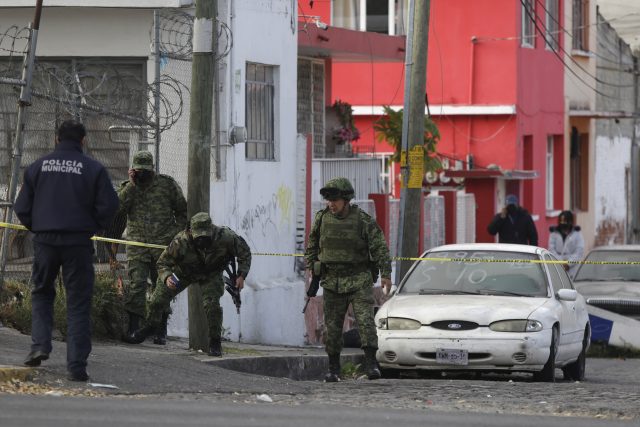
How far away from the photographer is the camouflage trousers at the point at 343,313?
1307 cm

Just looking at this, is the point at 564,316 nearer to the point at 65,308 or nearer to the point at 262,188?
the point at 65,308

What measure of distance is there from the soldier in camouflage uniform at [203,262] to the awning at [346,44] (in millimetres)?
8178

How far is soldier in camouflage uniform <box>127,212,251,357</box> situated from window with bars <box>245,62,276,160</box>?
524cm

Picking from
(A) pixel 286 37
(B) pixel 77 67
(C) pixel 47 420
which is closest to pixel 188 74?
(B) pixel 77 67

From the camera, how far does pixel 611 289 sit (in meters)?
18.8

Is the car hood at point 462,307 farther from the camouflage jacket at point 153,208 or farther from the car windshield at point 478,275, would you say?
the camouflage jacket at point 153,208

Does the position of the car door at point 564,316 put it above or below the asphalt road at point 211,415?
above

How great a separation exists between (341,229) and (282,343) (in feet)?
17.9

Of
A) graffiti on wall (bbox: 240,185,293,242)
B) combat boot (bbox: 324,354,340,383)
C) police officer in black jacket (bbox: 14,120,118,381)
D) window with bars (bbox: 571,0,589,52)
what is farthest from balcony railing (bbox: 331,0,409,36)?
police officer in black jacket (bbox: 14,120,118,381)

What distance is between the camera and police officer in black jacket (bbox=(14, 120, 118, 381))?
10.4 meters

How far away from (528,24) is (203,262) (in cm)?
1911

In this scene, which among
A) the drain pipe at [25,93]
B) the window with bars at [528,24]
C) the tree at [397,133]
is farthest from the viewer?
the window with bars at [528,24]

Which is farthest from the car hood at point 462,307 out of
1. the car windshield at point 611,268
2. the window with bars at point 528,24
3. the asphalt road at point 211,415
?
the window with bars at point 528,24

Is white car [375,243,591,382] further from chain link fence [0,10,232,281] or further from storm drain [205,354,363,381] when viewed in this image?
chain link fence [0,10,232,281]
